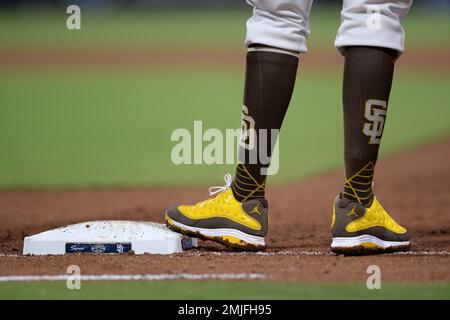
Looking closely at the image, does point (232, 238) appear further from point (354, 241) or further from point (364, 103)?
point (364, 103)

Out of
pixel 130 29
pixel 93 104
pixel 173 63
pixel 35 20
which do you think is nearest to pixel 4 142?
pixel 93 104

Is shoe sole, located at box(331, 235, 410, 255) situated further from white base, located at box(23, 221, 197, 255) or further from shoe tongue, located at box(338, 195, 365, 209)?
white base, located at box(23, 221, 197, 255)

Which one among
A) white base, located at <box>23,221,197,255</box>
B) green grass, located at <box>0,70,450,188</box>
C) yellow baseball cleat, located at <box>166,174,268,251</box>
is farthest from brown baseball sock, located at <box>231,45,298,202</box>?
green grass, located at <box>0,70,450,188</box>

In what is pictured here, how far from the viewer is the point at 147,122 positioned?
10.2 m

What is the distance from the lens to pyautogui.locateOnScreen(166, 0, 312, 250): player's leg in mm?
3561

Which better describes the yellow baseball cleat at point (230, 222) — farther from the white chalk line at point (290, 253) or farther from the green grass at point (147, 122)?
the green grass at point (147, 122)

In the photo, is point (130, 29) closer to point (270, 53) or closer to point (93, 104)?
point (93, 104)

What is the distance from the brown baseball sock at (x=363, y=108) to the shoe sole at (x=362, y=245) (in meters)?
0.14

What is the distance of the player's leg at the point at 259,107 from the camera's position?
356 centimetres

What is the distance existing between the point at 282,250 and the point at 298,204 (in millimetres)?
1815

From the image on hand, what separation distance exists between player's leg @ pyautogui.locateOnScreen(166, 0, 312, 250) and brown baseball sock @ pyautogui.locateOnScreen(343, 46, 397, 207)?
224 mm

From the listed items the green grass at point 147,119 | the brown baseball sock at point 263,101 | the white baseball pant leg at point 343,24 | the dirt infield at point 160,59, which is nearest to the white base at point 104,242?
the brown baseball sock at point 263,101

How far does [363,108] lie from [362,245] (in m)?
0.51

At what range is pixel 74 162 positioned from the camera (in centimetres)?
763
